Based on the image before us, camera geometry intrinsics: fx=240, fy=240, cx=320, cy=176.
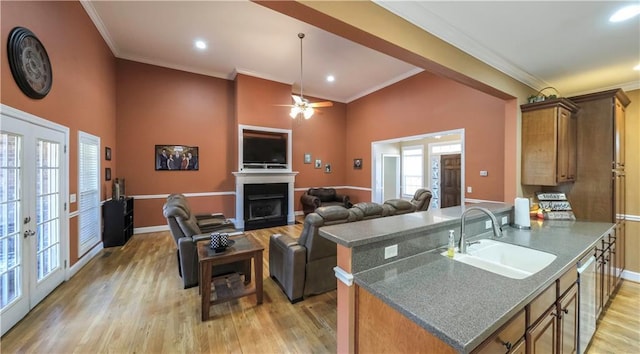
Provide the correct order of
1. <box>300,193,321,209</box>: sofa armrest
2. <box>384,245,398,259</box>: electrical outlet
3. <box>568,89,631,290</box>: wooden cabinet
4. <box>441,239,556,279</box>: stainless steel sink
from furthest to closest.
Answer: <box>300,193,321,209</box>: sofa armrest
<box>568,89,631,290</box>: wooden cabinet
<box>441,239,556,279</box>: stainless steel sink
<box>384,245,398,259</box>: electrical outlet

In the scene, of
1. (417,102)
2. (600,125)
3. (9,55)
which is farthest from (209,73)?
(600,125)

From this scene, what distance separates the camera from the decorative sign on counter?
2.94 metres

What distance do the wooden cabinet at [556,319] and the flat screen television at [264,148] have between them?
555 cm

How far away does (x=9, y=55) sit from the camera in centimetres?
217

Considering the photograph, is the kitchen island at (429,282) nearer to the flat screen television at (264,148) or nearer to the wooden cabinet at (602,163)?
the wooden cabinet at (602,163)

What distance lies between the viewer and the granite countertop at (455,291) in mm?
947

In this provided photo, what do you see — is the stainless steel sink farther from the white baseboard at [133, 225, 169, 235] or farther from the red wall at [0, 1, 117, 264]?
the white baseboard at [133, 225, 169, 235]

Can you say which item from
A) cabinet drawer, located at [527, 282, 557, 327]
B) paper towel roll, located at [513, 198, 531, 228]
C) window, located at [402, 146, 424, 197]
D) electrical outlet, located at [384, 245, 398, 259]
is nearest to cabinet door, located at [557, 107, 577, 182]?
paper towel roll, located at [513, 198, 531, 228]

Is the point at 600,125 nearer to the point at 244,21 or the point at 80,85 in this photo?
the point at 244,21

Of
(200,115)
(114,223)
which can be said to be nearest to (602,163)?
(200,115)

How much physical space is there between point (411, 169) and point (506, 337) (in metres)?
7.28

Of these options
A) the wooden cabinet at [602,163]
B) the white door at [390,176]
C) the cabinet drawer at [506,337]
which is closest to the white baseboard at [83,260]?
the cabinet drawer at [506,337]

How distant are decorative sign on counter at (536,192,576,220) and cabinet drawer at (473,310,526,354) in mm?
2544

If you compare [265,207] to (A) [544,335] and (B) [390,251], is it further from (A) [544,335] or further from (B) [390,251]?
(A) [544,335]
